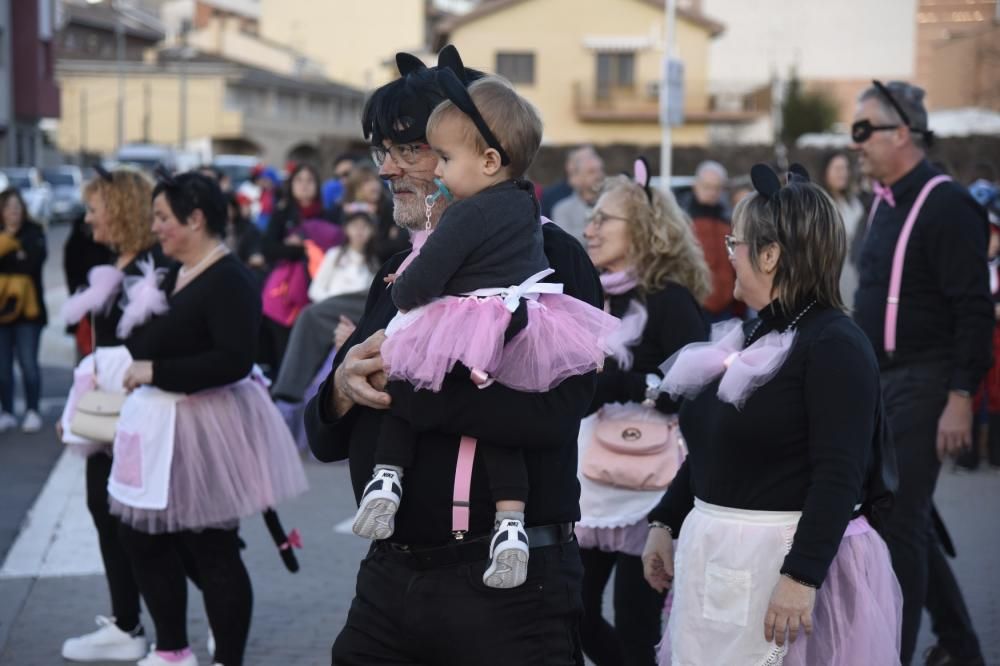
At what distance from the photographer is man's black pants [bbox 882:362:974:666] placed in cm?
484

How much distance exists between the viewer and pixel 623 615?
14.9ft

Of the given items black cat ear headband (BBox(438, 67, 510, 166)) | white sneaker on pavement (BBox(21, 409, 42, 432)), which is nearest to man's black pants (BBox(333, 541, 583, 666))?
black cat ear headband (BBox(438, 67, 510, 166))

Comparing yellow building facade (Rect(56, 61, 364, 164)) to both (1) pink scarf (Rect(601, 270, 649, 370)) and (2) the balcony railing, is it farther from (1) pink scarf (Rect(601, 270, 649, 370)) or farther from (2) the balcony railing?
(1) pink scarf (Rect(601, 270, 649, 370))

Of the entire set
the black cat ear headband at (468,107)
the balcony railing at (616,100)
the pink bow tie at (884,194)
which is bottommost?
the pink bow tie at (884,194)

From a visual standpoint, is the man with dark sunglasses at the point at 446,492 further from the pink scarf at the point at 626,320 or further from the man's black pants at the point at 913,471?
the man's black pants at the point at 913,471

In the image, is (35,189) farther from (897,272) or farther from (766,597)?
(766,597)

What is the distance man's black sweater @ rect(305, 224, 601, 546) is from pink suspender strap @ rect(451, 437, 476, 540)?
18mm

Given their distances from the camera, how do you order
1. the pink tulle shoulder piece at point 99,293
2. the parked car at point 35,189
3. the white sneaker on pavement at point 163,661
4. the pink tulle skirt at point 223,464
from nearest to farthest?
1. the pink tulle skirt at point 223,464
2. the white sneaker on pavement at point 163,661
3. the pink tulle shoulder piece at point 99,293
4. the parked car at point 35,189

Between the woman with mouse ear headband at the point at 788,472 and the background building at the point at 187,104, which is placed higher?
the background building at the point at 187,104

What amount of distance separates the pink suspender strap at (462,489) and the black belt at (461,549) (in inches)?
1.2

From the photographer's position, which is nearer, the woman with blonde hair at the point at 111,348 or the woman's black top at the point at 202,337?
the woman's black top at the point at 202,337

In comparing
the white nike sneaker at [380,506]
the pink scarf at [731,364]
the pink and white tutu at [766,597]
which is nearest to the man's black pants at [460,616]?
the white nike sneaker at [380,506]

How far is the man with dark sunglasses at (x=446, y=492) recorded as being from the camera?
286 cm

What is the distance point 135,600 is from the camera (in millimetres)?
5664
